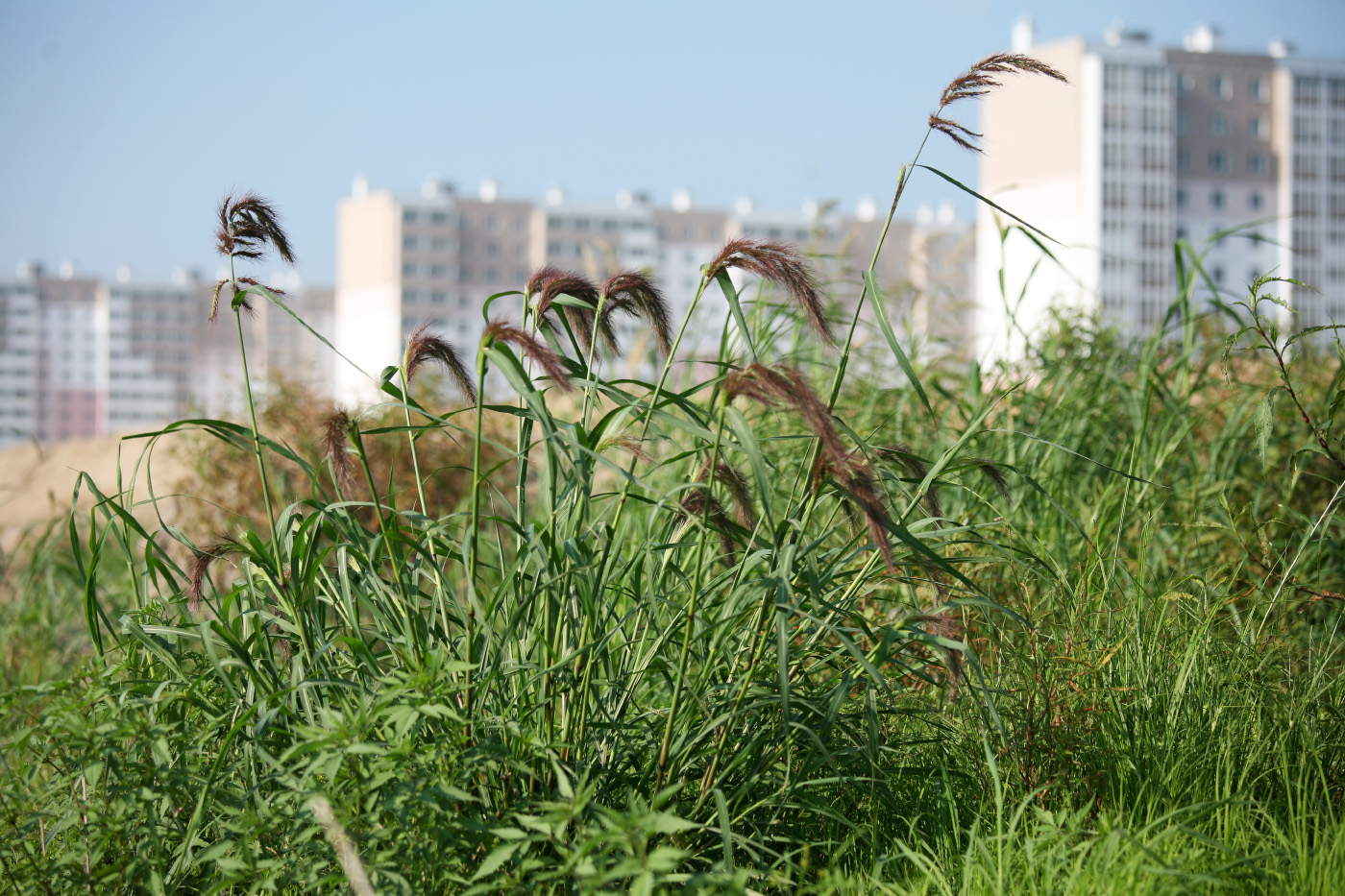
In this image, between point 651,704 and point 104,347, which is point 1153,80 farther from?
point 104,347

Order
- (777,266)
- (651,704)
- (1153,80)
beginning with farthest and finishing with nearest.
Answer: (1153,80), (651,704), (777,266)

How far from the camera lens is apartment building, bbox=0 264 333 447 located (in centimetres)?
9419

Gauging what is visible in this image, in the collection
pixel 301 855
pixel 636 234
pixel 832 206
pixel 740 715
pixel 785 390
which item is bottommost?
pixel 301 855

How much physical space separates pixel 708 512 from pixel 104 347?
10715 centimetres

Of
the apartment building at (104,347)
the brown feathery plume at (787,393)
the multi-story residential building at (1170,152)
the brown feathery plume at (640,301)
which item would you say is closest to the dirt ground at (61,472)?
the brown feathery plume at (640,301)

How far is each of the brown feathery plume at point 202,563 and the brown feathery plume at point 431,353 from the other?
458mm

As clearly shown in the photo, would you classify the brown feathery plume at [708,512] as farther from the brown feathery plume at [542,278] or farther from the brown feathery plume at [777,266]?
the brown feathery plume at [542,278]

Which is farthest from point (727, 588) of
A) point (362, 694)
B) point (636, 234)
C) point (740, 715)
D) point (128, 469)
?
point (636, 234)

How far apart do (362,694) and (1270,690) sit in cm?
177

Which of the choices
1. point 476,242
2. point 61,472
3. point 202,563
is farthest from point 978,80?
point 476,242

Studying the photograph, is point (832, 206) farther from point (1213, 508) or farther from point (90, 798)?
point (90, 798)

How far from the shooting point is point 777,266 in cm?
151

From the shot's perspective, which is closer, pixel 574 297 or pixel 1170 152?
pixel 574 297

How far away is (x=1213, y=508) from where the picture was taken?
124 inches
